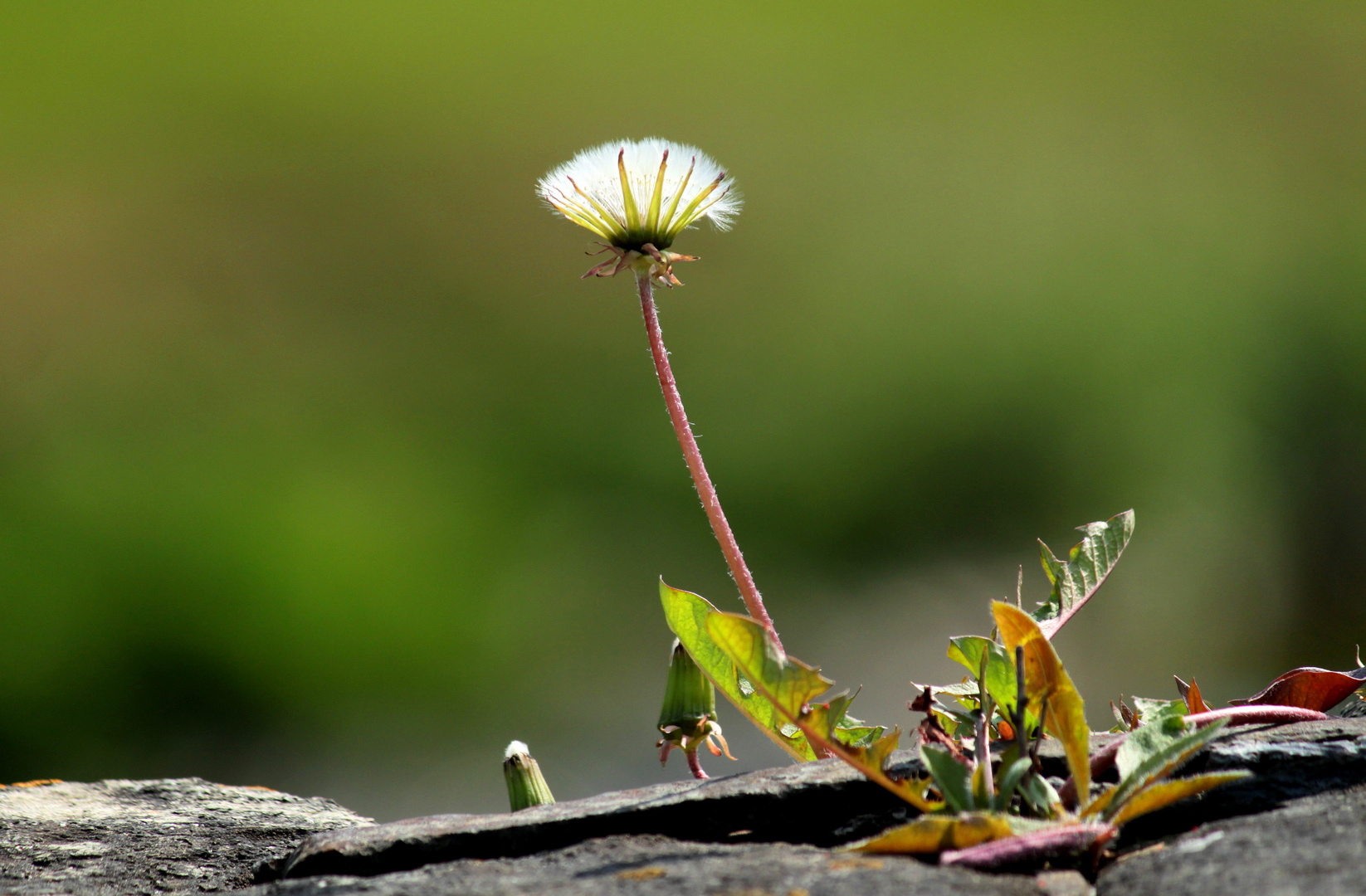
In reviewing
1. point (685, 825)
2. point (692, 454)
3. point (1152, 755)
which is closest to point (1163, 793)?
point (1152, 755)

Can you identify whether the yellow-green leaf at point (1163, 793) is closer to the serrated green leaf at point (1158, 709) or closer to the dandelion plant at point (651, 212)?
the serrated green leaf at point (1158, 709)

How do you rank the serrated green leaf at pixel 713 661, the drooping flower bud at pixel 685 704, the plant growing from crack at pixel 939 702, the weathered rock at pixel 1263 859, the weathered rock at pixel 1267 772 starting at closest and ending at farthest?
1. the weathered rock at pixel 1263 859
2. the plant growing from crack at pixel 939 702
3. the weathered rock at pixel 1267 772
4. the serrated green leaf at pixel 713 661
5. the drooping flower bud at pixel 685 704

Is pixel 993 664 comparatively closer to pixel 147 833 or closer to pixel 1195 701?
pixel 1195 701

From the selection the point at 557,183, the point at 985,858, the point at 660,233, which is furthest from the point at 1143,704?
the point at 557,183

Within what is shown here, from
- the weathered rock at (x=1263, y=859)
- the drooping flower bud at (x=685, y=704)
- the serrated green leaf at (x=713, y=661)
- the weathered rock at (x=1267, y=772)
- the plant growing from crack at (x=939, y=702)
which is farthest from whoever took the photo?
the drooping flower bud at (x=685, y=704)

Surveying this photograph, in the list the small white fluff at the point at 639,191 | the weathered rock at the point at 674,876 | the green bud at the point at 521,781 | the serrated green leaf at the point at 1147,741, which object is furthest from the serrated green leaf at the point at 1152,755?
the small white fluff at the point at 639,191

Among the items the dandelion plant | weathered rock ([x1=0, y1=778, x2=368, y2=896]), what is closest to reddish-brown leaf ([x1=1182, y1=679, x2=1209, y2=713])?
the dandelion plant
